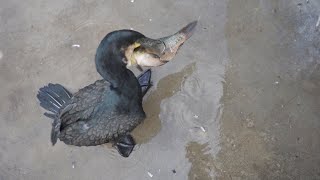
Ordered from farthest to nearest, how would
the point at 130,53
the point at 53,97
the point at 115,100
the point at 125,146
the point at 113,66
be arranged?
1. the point at 53,97
2. the point at 125,146
3. the point at 115,100
4. the point at 130,53
5. the point at 113,66

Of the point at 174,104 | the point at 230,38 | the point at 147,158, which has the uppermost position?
the point at 230,38

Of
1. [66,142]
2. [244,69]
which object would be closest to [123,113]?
[66,142]

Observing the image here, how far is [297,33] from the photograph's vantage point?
5.20 meters

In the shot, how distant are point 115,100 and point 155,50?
556 millimetres

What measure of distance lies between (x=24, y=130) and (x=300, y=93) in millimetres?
2533

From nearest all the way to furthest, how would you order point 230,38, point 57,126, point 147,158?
point 57,126 → point 147,158 → point 230,38

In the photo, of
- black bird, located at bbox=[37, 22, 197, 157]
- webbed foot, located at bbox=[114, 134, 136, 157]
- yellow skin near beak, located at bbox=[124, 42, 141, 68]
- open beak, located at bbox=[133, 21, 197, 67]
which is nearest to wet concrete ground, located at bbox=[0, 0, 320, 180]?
webbed foot, located at bbox=[114, 134, 136, 157]

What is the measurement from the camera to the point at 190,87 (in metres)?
5.08

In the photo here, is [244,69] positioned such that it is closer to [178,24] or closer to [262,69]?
[262,69]

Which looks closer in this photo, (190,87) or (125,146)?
(125,146)

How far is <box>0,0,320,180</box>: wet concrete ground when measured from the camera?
486cm

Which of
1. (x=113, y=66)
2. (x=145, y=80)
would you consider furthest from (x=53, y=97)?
(x=113, y=66)

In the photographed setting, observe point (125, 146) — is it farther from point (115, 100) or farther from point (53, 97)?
point (53, 97)

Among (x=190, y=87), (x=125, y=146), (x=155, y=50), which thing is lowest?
(x=125, y=146)
